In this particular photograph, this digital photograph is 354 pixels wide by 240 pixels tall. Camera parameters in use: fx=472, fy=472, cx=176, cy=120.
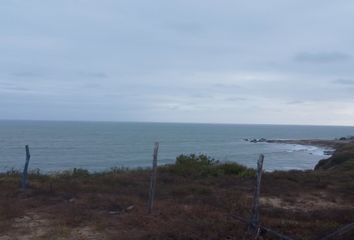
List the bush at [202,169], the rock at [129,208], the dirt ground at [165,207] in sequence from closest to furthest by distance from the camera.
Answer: the dirt ground at [165,207] < the rock at [129,208] < the bush at [202,169]

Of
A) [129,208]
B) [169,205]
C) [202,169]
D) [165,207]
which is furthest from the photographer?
[202,169]

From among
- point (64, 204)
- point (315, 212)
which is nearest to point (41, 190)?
point (64, 204)

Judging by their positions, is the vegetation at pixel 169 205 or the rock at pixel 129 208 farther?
the rock at pixel 129 208

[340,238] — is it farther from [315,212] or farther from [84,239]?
[84,239]

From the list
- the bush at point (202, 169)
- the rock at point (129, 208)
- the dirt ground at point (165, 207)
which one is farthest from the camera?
the bush at point (202, 169)

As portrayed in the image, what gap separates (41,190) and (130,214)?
15.4 ft

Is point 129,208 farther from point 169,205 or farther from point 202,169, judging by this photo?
point 202,169

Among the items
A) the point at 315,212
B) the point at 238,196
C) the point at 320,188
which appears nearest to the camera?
the point at 315,212

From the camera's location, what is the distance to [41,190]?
1530 cm

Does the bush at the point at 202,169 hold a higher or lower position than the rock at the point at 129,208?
higher

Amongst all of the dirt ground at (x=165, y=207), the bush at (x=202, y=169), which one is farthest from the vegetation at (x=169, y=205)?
the bush at (x=202, y=169)

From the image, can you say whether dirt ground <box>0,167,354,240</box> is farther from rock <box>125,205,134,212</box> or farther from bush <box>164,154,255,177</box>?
bush <box>164,154,255,177</box>

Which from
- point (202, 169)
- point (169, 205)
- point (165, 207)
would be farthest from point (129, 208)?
point (202, 169)

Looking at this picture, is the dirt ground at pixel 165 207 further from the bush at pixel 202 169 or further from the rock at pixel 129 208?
the bush at pixel 202 169
